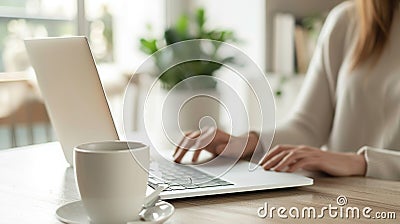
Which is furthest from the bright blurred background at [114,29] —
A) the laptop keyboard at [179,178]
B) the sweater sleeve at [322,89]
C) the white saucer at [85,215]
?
the white saucer at [85,215]

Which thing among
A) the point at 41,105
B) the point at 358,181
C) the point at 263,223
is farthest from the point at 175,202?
the point at 41,105

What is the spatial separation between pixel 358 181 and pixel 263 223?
0.37 m

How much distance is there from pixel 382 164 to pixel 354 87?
0.51 m

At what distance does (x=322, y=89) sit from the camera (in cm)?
179

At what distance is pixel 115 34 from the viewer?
405 cm

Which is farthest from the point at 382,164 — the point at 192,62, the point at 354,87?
the point at 192,62

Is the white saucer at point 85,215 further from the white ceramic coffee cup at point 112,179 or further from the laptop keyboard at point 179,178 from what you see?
the laptop keyboard at point 179,178

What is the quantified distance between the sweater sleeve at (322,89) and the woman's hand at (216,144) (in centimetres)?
39

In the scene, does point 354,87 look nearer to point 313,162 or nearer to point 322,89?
point 322,89

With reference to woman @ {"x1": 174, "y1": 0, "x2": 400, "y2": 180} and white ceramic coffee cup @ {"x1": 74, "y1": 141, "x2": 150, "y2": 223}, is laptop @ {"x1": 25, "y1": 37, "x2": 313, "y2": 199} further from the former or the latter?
woman @ {"x1": 174, "y1": 0, "x2": 400, "y2": 180}

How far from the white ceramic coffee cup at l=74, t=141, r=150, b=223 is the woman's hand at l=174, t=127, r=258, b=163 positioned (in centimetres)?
43

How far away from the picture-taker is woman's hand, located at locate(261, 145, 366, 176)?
1197 mm

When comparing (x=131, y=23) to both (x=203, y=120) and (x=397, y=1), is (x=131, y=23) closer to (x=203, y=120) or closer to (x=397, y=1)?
(x=397, y=1)

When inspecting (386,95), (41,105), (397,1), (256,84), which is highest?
(397,1)
